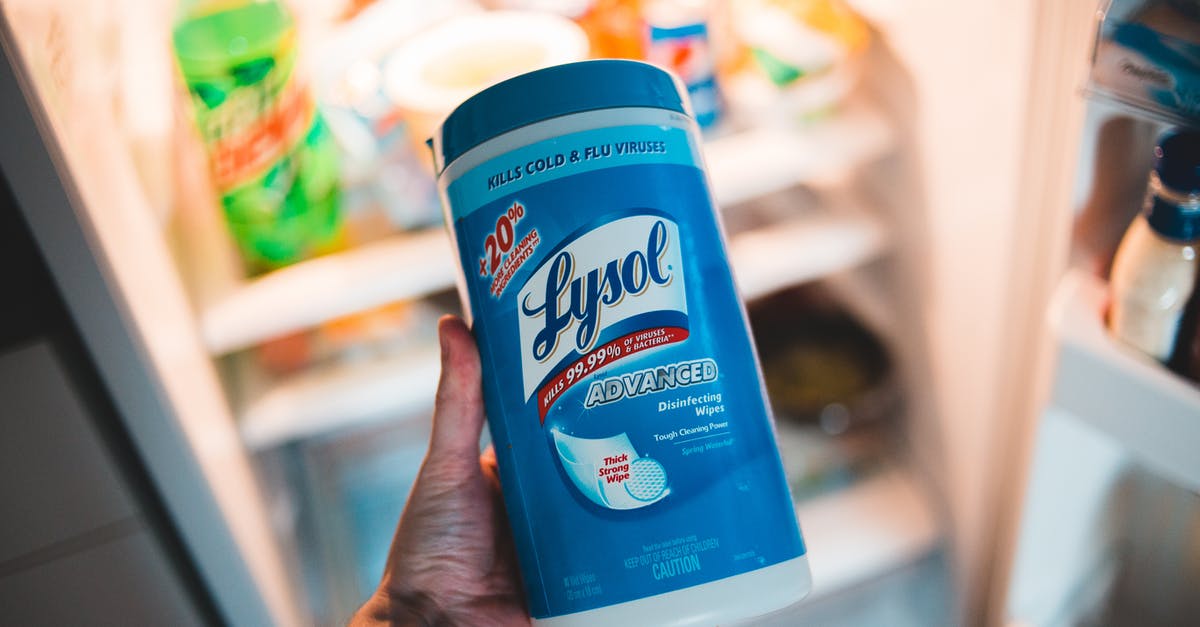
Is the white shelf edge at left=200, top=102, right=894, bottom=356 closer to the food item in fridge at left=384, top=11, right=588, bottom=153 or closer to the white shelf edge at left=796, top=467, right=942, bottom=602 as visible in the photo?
the food item in fridge at left=384, top=11, right=588, bottom=153

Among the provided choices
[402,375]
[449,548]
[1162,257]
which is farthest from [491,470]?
[1162,257]

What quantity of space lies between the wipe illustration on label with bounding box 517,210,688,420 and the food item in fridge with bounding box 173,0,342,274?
412 millimetres

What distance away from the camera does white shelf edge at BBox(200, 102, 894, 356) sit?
0.79 m

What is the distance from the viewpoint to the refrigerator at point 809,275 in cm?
65

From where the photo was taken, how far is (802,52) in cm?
88

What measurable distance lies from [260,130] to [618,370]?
0.47 meters

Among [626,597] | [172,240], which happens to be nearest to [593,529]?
[626,597]

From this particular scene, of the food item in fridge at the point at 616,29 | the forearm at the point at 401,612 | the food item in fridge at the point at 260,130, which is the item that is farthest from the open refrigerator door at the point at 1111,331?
the food item in fridge at the point at 260,130

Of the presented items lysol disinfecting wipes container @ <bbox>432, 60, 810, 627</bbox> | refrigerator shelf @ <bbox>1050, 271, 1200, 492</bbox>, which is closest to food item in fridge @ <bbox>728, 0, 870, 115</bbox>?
refrigerator shelf @ <bbox>1050, 271, 1200, 492</bbox>

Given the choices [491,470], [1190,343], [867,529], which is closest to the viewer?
[1190,343]

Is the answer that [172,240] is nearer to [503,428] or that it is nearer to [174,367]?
[174,367]

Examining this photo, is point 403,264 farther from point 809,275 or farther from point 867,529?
point 867,529

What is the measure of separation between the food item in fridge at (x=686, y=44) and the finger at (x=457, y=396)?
419 millimetres

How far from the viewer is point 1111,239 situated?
2.34 feet
